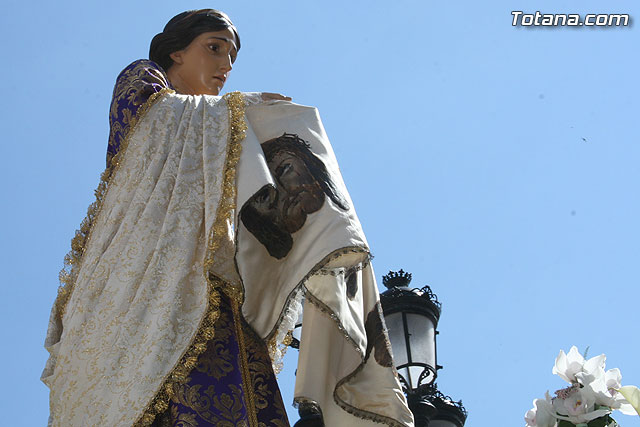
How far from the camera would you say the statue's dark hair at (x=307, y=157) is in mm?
5160

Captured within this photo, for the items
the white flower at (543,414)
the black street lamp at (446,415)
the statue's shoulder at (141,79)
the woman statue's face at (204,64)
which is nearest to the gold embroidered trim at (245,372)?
the white flower at (543,414)

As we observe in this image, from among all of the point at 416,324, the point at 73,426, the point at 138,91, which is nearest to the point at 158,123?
the point at 138,91

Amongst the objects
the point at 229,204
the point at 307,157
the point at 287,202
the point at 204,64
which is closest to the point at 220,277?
the point at 229,204

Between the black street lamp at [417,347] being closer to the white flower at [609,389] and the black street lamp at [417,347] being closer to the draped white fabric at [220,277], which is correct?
the draped white fabric at [220,277]

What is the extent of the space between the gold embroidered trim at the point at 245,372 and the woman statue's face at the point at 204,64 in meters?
1.56

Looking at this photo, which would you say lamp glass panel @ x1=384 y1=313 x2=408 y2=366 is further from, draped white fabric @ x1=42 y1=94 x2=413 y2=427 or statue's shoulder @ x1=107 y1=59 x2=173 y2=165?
statue's shoulder @ x1=107 y1=59 x2=173 y2=165

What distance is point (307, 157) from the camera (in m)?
5.32

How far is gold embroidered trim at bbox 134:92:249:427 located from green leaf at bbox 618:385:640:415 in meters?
1.60

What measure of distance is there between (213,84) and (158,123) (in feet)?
2.45

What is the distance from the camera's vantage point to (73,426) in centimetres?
474

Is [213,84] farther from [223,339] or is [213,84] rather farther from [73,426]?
[73,426]

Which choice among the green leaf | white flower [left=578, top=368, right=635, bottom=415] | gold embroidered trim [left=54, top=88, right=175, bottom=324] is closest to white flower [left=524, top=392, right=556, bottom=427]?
white flower [left=578, top=368, right=635, bottom=415]

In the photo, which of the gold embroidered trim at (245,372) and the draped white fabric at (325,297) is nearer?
the gold embroidered trim at (245,372)

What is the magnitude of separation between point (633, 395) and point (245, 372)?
1.51 m
